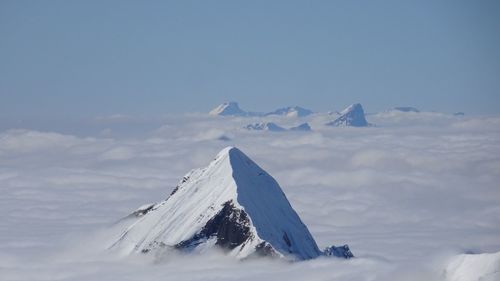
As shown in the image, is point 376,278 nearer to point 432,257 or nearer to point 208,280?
point 432,257

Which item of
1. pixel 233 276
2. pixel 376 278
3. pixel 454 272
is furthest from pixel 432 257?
pixel 233 276

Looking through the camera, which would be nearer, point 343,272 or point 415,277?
point 415,277

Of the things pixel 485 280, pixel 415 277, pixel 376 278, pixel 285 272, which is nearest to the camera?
pixel 485 280

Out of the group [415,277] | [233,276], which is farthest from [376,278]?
[233,276]

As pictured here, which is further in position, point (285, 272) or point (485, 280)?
point (285, 272)

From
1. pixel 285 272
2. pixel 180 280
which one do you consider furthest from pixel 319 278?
pixel 180 280

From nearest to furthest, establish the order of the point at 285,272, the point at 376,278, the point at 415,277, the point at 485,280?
1. the point at 485,280
2. the point at 415,277
3. the point at 376,278
4. the point at 285,272

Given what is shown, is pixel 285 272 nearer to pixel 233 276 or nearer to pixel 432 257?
pixel 233 276
